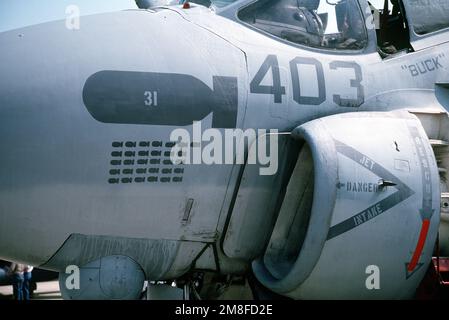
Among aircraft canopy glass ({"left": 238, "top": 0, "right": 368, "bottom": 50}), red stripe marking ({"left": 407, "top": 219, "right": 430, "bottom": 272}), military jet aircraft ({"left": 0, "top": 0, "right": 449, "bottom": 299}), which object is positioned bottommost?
red stripe marking ({"left": 407, "top": 219, "right": 430, "bottom": 272})

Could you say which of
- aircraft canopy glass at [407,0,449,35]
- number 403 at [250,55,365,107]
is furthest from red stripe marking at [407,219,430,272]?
aircraft canopy glass at [407,0,449,35]

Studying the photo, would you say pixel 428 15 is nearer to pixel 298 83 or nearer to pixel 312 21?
pixel 312 21

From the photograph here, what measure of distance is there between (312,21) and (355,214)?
1607 millimetres

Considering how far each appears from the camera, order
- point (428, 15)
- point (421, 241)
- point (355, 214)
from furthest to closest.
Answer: point (428, 15)
point (421, 241)
point (355, 214)

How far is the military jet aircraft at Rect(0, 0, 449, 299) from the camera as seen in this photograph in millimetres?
3797

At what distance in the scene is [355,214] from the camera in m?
4.06

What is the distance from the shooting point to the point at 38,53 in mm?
3869

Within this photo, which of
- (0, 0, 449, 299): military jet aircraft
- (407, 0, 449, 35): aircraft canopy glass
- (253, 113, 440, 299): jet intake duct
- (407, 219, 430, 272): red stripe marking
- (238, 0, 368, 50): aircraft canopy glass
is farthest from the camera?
(407, 0, 449, 35): aircraft canopy glass

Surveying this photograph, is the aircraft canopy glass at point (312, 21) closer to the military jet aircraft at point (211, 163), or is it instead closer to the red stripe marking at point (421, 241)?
the military jet aircraft at point (211, 163)

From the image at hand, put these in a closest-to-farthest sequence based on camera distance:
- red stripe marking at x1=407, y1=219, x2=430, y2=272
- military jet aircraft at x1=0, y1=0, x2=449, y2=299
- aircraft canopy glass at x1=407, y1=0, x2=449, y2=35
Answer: military jet aircraft at x1=0, y1=0, x2=449, y2=299 < red stripe marking at x1=407, y1=219, x2=430, y2=272 < aircraft canopy glass at x1=407, y1=0, x2=449, y2=35

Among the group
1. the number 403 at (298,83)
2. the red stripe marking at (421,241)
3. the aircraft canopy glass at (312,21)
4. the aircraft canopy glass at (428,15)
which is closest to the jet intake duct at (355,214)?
the red stripe marking at (421,241)

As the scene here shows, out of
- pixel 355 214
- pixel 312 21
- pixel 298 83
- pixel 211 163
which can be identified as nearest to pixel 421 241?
pixel 355 214

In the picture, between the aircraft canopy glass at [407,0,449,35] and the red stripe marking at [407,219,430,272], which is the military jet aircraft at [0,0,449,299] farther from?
the aircraft canopy glass at [407,0,449,35]
